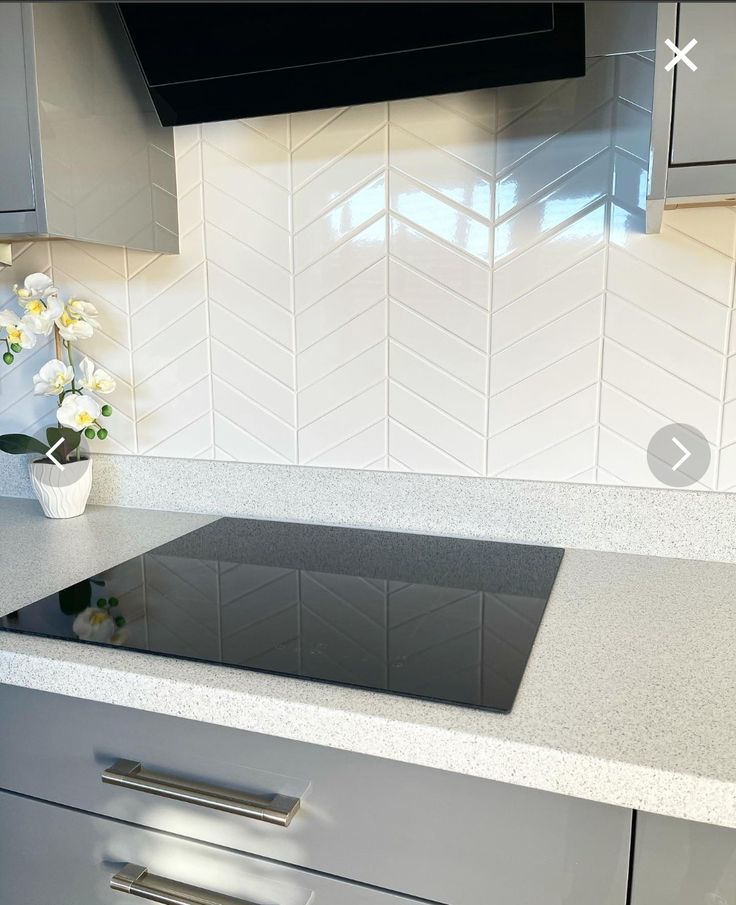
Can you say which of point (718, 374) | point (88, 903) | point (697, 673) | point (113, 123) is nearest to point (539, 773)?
point (697, 673)

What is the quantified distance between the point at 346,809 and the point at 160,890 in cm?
27

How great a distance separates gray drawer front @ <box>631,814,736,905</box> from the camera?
26.0 inches

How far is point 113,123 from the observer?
124cm

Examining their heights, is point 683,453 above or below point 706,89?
below

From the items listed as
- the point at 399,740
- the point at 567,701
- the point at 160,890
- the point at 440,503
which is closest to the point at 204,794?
the point at 160,890

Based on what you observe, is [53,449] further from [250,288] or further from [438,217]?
[438,217]

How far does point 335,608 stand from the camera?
0.99 m

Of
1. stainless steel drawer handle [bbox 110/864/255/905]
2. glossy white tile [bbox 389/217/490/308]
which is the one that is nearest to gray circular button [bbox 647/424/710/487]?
glossy white tile [bbox 389/217/490/308]

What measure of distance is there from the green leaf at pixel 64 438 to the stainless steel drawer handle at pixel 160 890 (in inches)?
32.5

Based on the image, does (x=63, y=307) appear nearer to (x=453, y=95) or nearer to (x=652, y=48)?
(x=453, y=95)

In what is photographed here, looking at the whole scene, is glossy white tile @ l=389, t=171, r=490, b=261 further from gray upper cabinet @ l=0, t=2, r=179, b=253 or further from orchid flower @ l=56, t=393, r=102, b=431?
orchid flower @ l=56, t=393, r=102, b=431

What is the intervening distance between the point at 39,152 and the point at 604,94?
0.87m

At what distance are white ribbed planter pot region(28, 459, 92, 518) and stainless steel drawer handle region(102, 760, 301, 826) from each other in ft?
2.27

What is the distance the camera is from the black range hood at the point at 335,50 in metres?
1.02
